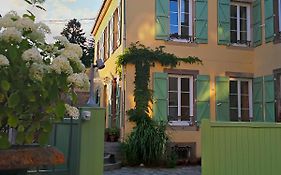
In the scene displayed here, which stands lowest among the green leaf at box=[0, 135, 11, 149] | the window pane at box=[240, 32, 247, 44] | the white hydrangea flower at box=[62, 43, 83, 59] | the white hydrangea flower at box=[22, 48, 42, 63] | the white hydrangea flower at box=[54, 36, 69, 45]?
the green leaf at box=[0, 135, 11, 149]

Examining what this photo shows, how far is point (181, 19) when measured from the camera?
12094mm

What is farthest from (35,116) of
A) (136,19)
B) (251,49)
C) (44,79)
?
(251,49)

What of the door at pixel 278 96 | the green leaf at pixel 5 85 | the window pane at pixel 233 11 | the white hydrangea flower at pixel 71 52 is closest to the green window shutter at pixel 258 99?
the door at pixel 278 96

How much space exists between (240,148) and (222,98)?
6357mm

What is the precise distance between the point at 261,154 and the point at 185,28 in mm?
7022

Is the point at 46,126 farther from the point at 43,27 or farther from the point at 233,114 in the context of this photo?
the point at 233,114

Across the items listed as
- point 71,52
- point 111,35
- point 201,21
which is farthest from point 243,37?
point 71,52

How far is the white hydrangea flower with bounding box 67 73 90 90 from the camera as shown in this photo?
295 cm

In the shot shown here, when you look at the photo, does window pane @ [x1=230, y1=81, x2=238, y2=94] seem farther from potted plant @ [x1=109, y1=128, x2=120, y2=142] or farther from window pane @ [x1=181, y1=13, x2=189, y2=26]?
potted plant @ [x1=109, y1=128, x2=120, y2=142]

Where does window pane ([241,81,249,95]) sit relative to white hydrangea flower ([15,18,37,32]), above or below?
above

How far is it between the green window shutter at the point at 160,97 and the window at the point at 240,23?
320 cm

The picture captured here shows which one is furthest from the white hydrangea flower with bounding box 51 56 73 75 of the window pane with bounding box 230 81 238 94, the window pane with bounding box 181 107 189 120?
the window pane with bounding box 230 81 238 94

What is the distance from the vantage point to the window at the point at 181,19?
1196cm

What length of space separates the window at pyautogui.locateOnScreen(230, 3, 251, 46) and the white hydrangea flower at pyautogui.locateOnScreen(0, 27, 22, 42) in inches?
421
